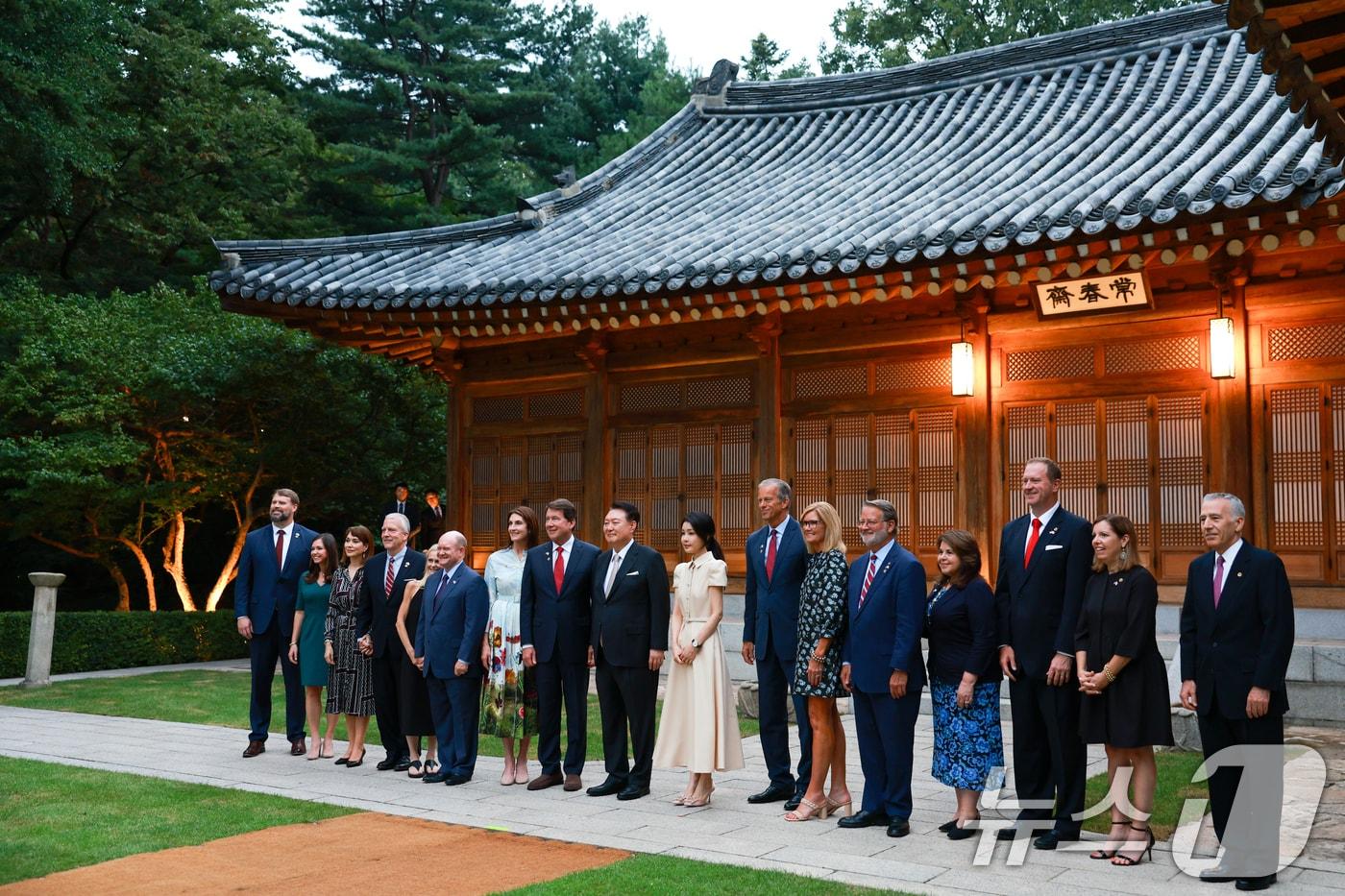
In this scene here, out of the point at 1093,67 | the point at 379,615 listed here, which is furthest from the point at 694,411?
the point at 1093,67

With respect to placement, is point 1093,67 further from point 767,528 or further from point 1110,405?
point 767,528

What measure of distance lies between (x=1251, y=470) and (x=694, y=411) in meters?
5.47

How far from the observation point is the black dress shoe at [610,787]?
25.5ft

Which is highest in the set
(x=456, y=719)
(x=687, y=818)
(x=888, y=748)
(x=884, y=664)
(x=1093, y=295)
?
(x=1093, y=295)

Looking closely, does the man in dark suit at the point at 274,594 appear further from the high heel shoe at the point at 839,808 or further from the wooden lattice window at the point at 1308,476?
the wooden lattice window at the point at 1308,476

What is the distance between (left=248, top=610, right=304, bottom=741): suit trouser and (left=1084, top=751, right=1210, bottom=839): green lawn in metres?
5.97

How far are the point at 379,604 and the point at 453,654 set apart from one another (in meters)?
0.91

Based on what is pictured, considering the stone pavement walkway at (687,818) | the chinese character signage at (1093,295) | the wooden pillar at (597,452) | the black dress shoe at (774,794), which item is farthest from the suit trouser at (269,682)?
the chinese character signage at (1093,295)

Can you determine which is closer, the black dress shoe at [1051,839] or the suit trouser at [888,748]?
the black dress shoe at [1051,839]

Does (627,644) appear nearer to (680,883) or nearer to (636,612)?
(636,612)

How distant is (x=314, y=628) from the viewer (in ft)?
31.3

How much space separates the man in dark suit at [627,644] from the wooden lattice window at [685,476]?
15.6ft

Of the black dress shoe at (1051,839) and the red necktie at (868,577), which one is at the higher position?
the red necktie at (868,577)

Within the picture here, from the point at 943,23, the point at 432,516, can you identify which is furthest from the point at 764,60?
the point at 432,516
